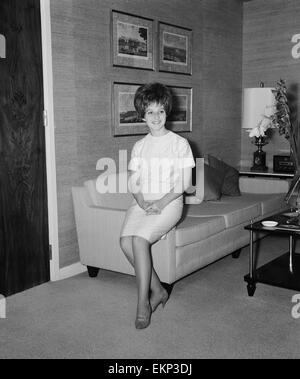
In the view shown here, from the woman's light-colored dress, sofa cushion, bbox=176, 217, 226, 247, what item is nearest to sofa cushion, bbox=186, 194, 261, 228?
sofa cushion, bbox=176, 217, 226, 247

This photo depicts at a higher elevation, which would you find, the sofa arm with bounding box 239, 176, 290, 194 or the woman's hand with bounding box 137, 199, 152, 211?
the woman's hand with bounding box 137, 199, 152, 211

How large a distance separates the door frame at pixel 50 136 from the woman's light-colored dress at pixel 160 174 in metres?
0.77

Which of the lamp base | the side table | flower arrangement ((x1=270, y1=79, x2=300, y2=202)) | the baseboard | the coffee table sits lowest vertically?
the baseboard

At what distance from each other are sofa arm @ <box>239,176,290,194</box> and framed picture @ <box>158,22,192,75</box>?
1272 mm

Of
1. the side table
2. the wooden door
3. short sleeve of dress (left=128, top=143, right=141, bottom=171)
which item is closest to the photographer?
short sleeve of dress (left=128, top=143, right=141, bottom=171)

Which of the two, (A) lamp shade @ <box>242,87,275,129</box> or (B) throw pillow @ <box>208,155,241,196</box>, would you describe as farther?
(A) lamp shade @ <box>242,87,275,129</box>

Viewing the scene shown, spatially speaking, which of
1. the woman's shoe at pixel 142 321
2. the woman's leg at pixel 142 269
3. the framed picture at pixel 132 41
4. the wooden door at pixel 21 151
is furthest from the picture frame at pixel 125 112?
the woman's shoe at pixel 142 321

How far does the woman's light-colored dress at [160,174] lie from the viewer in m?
3.03

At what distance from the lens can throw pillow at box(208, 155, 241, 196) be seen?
4.72m

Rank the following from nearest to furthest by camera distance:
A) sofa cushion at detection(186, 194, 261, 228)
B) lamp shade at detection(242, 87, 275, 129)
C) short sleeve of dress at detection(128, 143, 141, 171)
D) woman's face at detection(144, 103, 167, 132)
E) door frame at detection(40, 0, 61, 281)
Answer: woman's face at detection(144, 103, 167, 132) → short sleeve of dress at detection(128, 143, 141, 171) → door frame at detection(40, 0, 61, 281) → sofa cushion at detection(186, 194, 261, 228) → lamp shade at detection(242, 87, 275, 129)

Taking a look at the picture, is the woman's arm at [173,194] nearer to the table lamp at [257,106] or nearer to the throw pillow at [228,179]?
the throw pillow at [228,179]

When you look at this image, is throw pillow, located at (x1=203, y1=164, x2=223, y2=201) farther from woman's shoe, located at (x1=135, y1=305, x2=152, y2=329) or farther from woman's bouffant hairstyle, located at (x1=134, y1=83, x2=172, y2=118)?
woman's shoe, located at (x1=135, y1=305, x2=152, y2=329)
